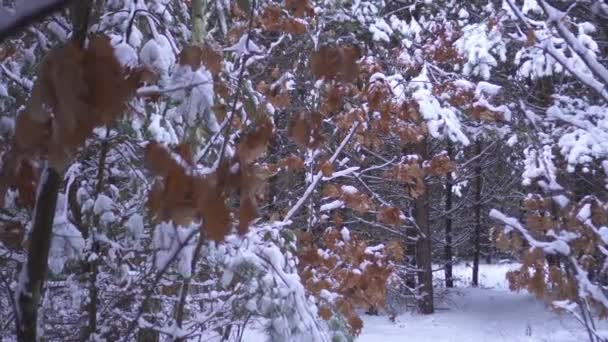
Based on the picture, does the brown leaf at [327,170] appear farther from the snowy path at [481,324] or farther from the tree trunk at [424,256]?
the tree trunk at [424,256]

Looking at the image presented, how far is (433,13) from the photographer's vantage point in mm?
11484

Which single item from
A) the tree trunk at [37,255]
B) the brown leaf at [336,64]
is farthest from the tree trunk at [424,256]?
the tree trunk at [37,255]

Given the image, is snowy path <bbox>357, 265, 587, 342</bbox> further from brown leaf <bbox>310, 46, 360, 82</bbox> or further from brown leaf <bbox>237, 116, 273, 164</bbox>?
brown leaf <bbox>237, 116, 273, 164</bbox>

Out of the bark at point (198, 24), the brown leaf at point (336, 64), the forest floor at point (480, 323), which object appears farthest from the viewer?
the forest floor at point (480, 323)

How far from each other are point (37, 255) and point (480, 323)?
43.6 feet

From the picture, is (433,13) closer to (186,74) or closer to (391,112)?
(391,112)

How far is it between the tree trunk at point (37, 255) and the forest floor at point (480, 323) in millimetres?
8523

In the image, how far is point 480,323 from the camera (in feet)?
44.8

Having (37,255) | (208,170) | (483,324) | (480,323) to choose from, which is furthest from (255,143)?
(480,323)

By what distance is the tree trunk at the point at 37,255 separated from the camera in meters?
1.57

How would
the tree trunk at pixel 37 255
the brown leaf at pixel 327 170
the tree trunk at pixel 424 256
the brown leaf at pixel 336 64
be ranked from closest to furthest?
the tree trunk at pixel 37 255 → the brown leaf at pixel 336 64 → the brown leaf at pixel 327 170 → the tree trunk at pixel 424 256

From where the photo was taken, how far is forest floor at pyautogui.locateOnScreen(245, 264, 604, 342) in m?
11.4

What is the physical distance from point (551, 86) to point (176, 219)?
944 centimetres

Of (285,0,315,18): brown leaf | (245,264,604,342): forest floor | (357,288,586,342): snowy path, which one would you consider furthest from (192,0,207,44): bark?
(357,288,586,342): snowy path
